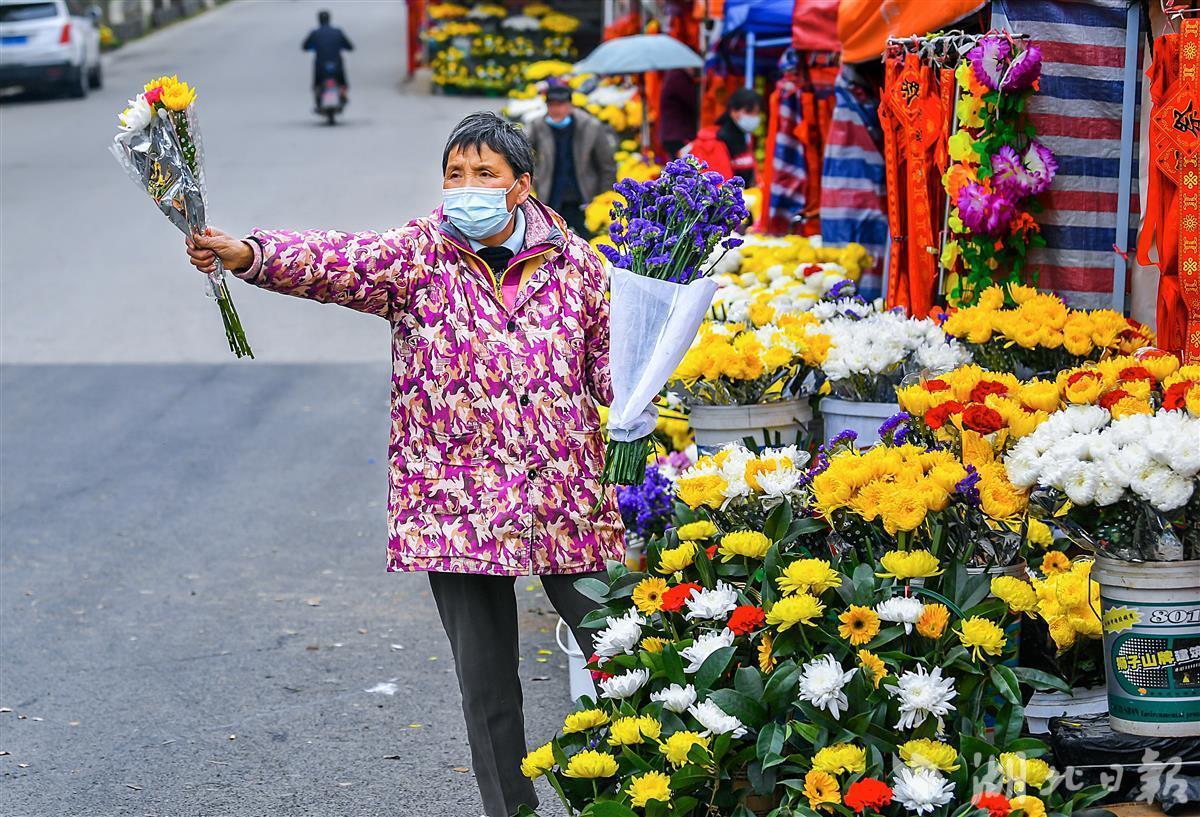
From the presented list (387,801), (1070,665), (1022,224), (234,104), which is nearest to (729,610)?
(1070,665)

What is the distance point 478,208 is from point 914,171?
278 cm

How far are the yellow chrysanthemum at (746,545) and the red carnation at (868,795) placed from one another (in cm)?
71

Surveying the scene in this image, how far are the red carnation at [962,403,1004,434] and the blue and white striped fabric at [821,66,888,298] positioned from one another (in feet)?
14.0

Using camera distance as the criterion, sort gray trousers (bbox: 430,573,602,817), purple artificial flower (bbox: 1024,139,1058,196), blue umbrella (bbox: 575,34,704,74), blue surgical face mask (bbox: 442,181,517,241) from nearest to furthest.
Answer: blue surgical face mask (bbox: 442,181,517,241) → gray trousers (bbox: 430,573,602,817) → purple artificial flower (bbox: 1024,139,1058,196) → blue umbrella (bbox: 575,34,704,74)

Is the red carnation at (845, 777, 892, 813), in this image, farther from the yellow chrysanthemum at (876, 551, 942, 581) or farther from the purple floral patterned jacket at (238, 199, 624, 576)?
the purple floral patterned jacket at (238, 199, 624, 576)

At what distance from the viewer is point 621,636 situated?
129 inches

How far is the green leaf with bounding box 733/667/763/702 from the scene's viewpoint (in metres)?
2.99

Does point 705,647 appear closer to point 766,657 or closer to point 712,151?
point 766,657

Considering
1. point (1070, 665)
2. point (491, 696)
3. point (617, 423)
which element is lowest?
point (491, 696)

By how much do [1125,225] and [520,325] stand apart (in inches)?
99.7

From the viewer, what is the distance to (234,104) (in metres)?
28.0

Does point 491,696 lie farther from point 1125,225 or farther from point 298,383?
point 298,383

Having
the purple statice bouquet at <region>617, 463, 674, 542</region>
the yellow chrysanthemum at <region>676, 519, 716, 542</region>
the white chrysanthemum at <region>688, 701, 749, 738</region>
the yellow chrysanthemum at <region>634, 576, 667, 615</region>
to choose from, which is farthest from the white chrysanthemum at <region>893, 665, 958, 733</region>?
the purple statice bouquet at <region>617, 463, 674, 542</region>

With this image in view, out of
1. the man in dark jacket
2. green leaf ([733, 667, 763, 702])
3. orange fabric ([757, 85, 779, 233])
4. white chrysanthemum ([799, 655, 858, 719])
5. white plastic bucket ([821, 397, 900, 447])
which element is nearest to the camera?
white chrysanthemum ([799, 655, 858, 719])
